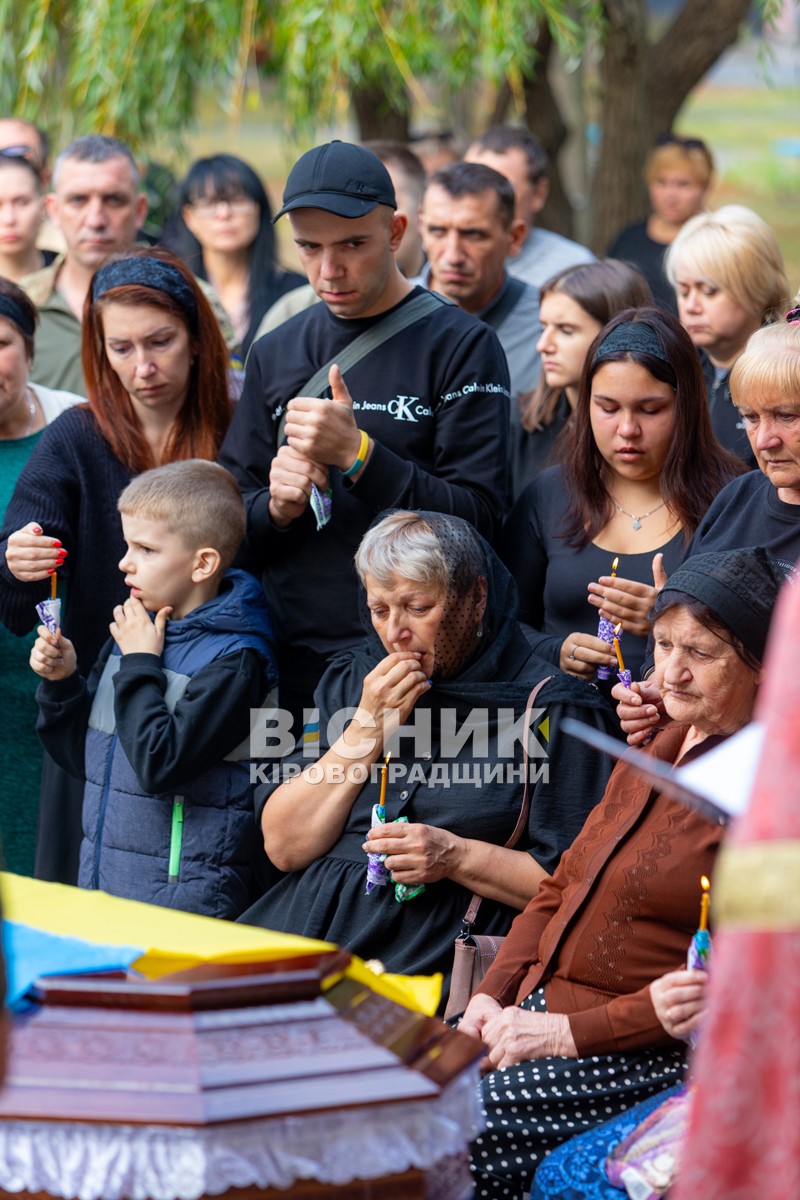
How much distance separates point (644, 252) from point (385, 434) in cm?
359

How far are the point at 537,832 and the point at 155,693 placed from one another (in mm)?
929

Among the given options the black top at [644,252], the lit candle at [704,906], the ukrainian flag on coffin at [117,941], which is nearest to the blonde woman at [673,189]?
the black top at [644,252]

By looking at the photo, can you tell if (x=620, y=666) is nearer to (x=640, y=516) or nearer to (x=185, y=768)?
(x=640, y=516)

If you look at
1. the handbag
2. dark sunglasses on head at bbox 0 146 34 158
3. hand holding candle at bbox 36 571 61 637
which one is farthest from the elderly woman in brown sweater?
dark sunglasses on head at bbox 0 146 34 158

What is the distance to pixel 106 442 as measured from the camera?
3.88 meters

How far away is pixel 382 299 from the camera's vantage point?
3.72 metres

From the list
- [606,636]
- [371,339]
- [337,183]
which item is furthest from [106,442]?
[606,636]

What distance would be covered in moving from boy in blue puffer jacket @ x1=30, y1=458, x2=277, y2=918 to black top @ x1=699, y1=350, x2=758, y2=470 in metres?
1.38

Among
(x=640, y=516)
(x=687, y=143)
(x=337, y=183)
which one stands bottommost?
(x=640, y=516)

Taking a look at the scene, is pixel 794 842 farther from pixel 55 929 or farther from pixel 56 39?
pixel 56 39

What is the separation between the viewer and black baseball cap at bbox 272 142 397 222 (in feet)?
11.7

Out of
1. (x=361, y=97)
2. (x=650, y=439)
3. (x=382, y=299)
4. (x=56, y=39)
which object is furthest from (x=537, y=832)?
(x=361, y=97)

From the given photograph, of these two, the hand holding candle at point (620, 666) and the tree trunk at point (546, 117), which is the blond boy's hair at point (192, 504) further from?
the tree trunk at point (546, 117)

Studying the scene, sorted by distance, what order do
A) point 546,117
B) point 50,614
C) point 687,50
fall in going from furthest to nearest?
point 546,117, point 687,50, point 50,614
